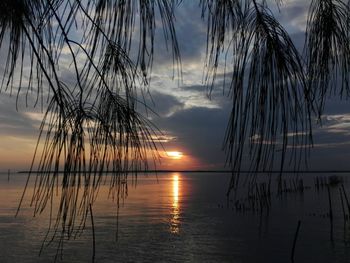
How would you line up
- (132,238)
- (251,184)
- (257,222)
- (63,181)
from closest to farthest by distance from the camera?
(251,184) < (63,181) < (132,238) < (257,222)

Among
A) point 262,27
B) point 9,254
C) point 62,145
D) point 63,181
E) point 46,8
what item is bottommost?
point 9,254

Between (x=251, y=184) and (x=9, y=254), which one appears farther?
(x=9, y=254)

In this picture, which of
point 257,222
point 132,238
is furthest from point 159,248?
point 257,222

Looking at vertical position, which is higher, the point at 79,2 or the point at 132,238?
the point at 79,2

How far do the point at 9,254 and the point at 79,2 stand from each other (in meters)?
26.4

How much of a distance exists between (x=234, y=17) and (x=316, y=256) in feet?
82.3

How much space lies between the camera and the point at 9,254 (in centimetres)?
2558

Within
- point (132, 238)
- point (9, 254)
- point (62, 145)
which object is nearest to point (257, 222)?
point (132, 238)

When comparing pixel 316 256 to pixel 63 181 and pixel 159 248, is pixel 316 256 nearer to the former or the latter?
pixel 159 248

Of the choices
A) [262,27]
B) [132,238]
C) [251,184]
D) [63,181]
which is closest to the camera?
[251,184]

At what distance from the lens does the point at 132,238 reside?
31344mm

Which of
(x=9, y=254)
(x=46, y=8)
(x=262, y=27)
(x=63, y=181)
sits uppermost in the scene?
(x=46, y=8)

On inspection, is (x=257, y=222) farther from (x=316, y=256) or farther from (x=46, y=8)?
(x=46, y=8)

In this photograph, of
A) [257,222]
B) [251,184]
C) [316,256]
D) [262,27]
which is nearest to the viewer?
[251,184]
